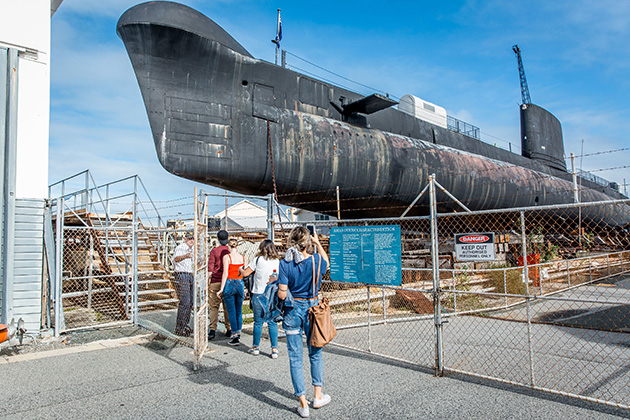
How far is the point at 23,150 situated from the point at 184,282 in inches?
150

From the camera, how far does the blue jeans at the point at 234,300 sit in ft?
22.5

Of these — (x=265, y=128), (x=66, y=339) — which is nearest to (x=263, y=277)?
(x=66, y=339)

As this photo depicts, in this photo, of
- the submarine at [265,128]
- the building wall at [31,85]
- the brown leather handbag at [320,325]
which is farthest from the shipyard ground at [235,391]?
the submarine at [265,128]

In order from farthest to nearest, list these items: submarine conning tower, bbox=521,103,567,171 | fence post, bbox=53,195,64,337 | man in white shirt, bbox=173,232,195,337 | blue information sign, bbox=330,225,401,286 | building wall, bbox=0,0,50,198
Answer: submarine conning tower, bbox=521,103,567,171, building wall, bbox=0,0,50,198, man in white shirt, bbox=173,232,195,337, fence post, bbox=53,195,64,337, blue information sign, bbox=330,225,401,286

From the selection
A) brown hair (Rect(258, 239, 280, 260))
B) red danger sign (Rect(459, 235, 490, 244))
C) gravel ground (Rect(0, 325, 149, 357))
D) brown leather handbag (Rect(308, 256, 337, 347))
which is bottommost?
gravel ground (Rect(0, 325, 149, 357))

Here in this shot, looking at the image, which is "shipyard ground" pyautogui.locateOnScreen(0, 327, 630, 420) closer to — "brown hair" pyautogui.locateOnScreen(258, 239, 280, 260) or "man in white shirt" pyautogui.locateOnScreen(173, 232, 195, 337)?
"man in white shirt" pyautogui.locateOnScreen(173, 232, 195, 337)

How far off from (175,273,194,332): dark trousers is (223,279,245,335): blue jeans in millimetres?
902

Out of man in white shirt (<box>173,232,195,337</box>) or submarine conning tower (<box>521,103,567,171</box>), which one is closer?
man in white shirt (<box>173,232,195,337</box>)

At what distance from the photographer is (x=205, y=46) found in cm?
962

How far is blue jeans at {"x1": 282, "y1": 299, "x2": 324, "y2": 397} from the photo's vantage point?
4.21 meters

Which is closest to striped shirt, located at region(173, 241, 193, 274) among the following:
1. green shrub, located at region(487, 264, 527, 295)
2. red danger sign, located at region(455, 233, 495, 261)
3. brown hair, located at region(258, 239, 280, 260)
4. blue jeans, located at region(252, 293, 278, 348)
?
blue jeans, located at region(252, 293, 278, 348)

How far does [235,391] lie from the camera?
4.82 m

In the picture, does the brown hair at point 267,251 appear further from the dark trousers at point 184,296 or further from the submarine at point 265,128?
the submarine at point 265,128

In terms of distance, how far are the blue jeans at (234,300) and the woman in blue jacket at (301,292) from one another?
8.78 ft
